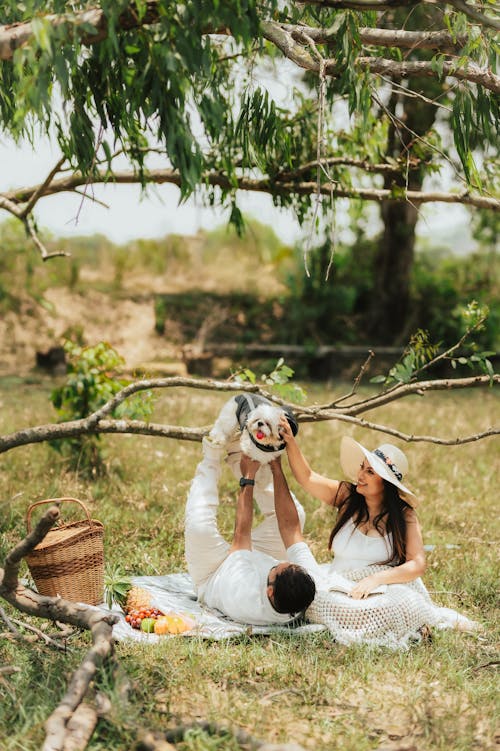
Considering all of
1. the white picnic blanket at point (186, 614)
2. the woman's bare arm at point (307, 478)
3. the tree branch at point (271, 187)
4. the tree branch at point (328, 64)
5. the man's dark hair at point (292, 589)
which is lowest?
the white picnic blanket at point (186, 614)

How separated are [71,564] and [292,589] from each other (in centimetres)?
101

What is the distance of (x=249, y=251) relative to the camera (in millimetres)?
16453

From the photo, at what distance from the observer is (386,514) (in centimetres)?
434

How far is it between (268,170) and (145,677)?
312 centimetres

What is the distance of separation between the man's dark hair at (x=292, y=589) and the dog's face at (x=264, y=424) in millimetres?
615

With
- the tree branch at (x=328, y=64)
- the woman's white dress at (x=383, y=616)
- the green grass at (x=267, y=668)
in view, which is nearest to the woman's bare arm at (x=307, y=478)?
the woman's white dress at (x=383, y=616)

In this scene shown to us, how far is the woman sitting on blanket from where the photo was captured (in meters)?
3.96

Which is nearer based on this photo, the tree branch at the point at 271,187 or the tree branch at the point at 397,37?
the tree branch at the point at 397,37

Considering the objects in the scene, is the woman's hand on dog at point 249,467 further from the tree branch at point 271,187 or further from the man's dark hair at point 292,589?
the tree branch at point 271,187

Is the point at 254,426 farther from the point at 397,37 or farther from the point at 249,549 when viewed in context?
the point at 397,37

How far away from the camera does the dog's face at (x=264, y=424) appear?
13.6 ft

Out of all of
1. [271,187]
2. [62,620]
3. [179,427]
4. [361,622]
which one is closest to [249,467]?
[179,427]

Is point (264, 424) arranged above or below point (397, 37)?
below

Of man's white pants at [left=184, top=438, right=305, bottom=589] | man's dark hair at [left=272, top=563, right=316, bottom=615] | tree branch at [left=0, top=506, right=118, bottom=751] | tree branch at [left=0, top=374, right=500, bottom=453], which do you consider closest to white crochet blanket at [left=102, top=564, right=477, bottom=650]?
man's dark hair at [left=272, top=563, right=316, bottom=615]
